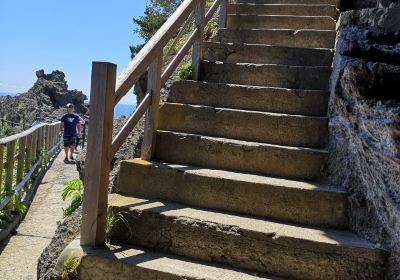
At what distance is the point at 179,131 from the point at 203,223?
1347 millimetres

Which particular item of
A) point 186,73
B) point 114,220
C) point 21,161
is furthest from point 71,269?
point 21,161

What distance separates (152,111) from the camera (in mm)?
3834

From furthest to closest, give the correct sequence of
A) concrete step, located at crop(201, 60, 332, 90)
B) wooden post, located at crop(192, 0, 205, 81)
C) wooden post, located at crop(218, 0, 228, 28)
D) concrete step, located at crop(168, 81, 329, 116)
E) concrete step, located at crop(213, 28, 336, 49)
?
wooden post, located at crop(218, 0, 228, 28) → concrete step, located at crop(213, 28, 336, 49) → wooden post, located at crop(192, 0, 205, 81) → concrete step, located at crop(201, 60, 332, 90) → concrete step, located at crop(168, 81, 329, 116)

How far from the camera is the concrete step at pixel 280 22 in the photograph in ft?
19.1

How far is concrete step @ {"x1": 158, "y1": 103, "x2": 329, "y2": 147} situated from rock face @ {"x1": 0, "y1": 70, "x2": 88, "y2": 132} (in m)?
15.6

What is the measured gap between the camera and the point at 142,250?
10.1ft

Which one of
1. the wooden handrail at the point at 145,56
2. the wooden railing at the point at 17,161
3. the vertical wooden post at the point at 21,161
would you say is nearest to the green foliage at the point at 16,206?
the wooden railing at the point at 17,161

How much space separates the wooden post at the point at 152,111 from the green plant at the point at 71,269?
1.23m

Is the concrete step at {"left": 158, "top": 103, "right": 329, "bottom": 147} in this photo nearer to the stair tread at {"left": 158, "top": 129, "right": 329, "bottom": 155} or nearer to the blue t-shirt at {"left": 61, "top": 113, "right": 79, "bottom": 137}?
the stair tread at {"left": 158, "top": 129, "right": 329, "bottom": 155}

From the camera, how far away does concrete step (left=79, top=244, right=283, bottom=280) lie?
107 inches

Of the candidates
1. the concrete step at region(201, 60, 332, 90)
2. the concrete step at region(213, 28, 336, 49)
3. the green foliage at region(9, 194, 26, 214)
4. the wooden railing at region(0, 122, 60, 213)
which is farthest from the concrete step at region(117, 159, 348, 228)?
the green foliage at region(9, 194, 26, 214)

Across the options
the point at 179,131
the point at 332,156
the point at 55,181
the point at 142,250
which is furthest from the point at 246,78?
the point at 55,181

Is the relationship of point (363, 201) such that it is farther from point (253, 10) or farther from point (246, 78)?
point (253, 10)

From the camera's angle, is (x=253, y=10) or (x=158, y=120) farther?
(x=253, y=10)
